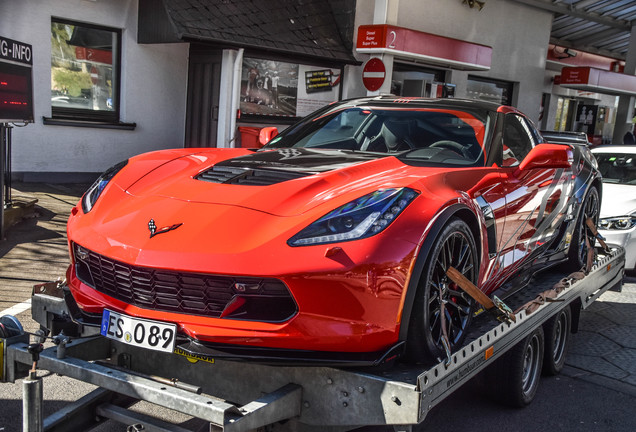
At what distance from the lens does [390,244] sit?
108 inches

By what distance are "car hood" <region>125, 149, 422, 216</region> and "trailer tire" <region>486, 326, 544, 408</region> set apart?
1251 millimetres

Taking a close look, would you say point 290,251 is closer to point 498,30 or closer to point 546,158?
point 546,158

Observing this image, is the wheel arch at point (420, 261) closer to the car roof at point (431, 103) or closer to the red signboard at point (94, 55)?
the car roof at point (431, 103)

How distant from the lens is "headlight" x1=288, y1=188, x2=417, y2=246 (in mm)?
2717

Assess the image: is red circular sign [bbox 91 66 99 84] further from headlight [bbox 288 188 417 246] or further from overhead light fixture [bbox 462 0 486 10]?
overhead light fixture [bbox 462 0 486 10]

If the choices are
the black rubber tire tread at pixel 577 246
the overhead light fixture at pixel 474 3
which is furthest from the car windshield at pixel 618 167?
the overhead light fixture at pixel 474 3

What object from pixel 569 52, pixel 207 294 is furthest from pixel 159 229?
pixel 569 52

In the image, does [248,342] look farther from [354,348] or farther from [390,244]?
[390,244]

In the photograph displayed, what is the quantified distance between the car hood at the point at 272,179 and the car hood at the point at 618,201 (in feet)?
17.1

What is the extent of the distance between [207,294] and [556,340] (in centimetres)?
306

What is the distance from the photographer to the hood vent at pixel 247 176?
127 inches

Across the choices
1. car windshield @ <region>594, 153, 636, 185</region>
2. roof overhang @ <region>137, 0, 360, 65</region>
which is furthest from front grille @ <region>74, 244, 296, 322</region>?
roof overhang @ <region>137, 0, 360, 65</region>

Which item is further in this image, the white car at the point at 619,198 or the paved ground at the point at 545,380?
the white car at the point at 619,198

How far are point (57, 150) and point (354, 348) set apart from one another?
31.7 feet
